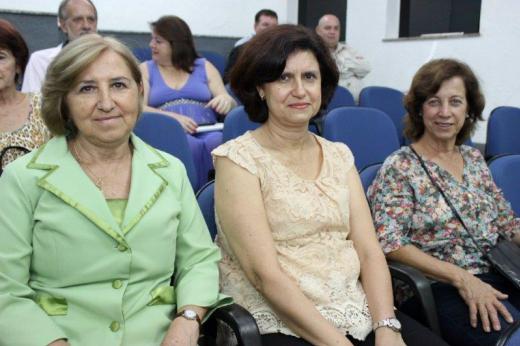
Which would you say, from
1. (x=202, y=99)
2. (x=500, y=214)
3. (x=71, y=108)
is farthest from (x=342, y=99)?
(x=71, y=108)

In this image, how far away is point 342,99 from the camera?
436 centimetres

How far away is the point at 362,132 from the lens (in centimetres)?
311

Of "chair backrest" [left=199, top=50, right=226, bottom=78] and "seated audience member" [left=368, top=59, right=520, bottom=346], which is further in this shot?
"chair backrest" [left=199, top=50, right=226, bottom=78]

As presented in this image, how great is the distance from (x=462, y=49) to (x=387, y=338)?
478 cm

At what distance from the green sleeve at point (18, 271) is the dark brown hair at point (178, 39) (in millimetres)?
2460

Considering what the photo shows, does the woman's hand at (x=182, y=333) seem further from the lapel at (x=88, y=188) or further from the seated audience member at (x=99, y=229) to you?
the lapel at (x=88, y=188)

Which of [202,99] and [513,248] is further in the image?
[202,99]

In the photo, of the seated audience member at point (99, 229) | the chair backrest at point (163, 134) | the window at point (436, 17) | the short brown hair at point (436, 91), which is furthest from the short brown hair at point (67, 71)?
the window at point (436, 17)

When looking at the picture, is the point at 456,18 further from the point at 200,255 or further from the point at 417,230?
the point at 200,255

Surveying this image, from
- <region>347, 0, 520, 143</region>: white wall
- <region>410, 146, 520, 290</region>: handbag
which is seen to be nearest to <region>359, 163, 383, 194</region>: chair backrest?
<region>410, 146, 520, 290</region>: handbag

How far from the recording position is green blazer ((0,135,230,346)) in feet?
4.39

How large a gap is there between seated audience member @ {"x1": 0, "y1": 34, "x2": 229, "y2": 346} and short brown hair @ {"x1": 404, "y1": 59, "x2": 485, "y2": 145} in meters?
1.06

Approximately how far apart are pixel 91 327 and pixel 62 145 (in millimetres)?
481

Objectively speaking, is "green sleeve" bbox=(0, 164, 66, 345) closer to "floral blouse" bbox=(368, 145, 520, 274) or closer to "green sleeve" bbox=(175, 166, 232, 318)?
"green sleeve" bbox=(175, 166, 232, 318)
